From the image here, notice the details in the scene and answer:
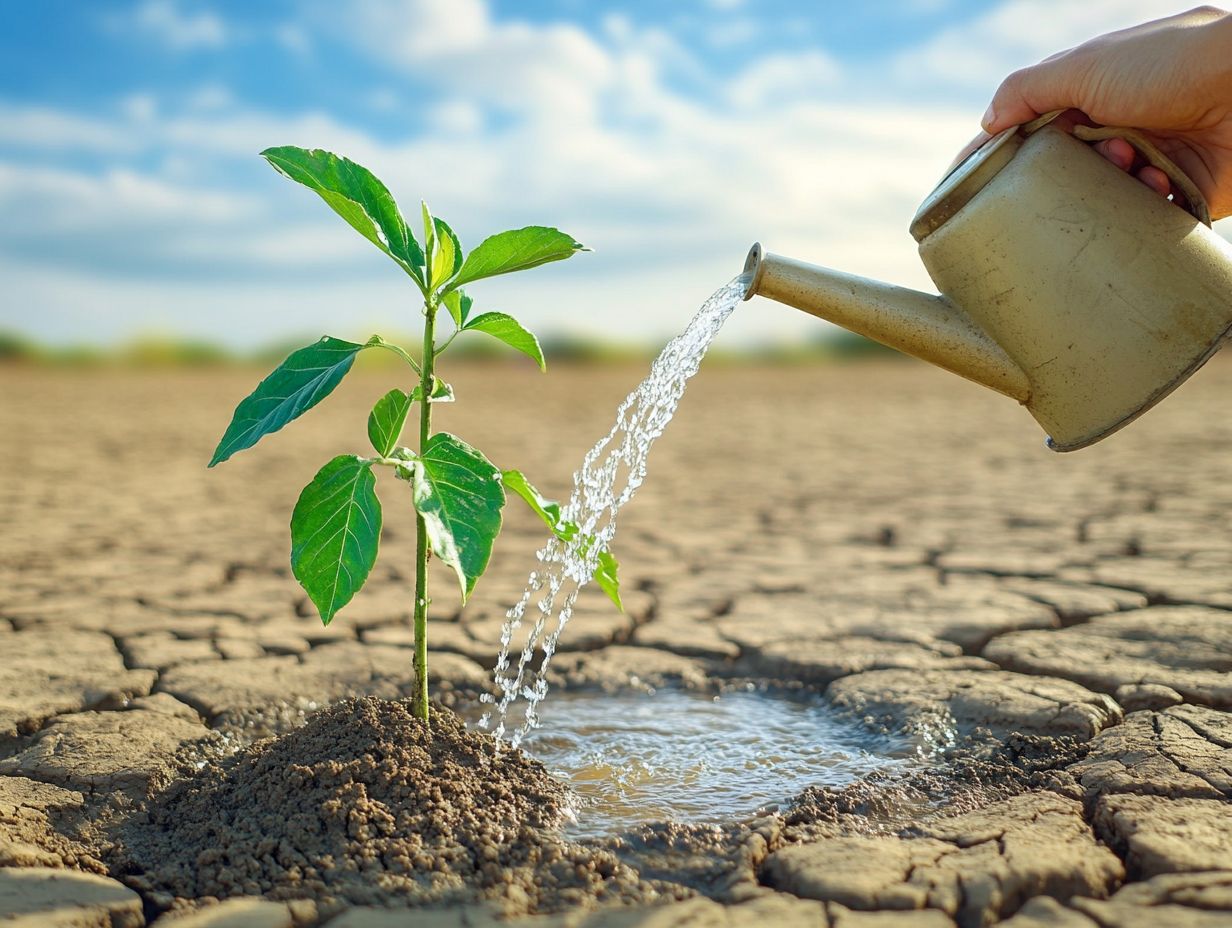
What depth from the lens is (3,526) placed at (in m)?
3.74

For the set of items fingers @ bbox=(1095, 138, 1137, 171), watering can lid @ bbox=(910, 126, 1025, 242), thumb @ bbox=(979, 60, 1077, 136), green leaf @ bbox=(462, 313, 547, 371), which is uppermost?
thumb @ bbox=(979, 60, 1077, 136)

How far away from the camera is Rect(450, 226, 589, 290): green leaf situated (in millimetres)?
1461

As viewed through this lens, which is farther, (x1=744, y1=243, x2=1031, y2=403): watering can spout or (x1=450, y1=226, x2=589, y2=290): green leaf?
(x1=744, y1=243, x2=1031, y2=403): watering can spout

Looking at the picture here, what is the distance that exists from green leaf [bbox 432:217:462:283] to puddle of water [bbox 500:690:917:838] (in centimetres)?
73

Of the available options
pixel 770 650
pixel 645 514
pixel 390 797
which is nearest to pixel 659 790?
pixel 390 797

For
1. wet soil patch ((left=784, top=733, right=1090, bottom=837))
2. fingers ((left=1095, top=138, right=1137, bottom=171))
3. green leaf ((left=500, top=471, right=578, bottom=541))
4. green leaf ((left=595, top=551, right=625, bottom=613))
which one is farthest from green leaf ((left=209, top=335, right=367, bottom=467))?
fingers ((left=1095, top=138, right=1137, bottom=171))

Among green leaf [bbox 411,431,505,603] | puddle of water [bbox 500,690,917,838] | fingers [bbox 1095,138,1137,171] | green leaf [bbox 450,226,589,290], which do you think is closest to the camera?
green leaf [bbox 411,431,505,603]

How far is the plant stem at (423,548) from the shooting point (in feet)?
4.91

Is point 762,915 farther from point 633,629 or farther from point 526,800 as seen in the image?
point 633,629

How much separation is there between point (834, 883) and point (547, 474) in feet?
11.7

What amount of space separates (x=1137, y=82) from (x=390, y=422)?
1.14 m

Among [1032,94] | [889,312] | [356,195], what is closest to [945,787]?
[889,312]

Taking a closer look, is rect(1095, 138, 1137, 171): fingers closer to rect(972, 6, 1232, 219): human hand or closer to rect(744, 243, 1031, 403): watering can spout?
rect(972, 6, 1232, 219): human hand

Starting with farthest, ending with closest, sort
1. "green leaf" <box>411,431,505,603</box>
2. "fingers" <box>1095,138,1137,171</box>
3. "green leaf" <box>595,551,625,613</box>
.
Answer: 1. "fingers" <box>1095,138,1137,171</box>
2. "green leaf" <box>595,551,625,613</box>
3. "green leaf" <box>411,431,505,603</box>
